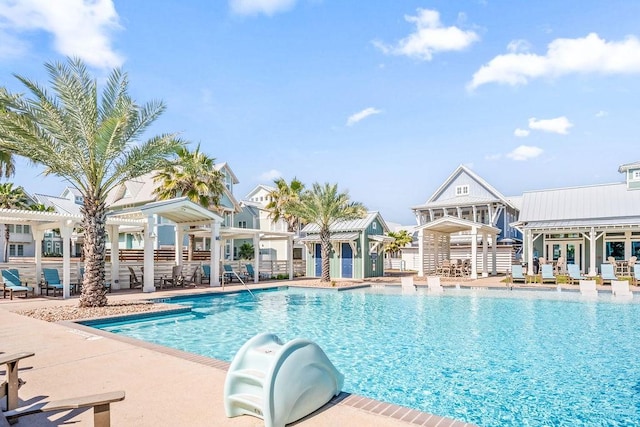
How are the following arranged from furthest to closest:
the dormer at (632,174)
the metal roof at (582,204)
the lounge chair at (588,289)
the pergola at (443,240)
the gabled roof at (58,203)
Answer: the gabled roof at (58,203) → the pergola at (443,240) → the dormer at (632,174) → the metal roof at (582,204) → the lounge chair at (588,289)

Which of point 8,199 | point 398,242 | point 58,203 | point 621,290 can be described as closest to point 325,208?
point 621,290

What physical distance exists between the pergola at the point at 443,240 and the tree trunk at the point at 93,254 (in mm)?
19550

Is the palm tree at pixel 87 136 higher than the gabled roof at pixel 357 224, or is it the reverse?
the palm tree at pixel 87 136

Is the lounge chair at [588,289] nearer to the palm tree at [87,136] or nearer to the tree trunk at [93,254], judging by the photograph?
the palm tree at [87,136]

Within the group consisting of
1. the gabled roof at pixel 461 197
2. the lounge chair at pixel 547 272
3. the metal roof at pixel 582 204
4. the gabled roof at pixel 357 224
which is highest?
the gabled roof at pixel 461 197

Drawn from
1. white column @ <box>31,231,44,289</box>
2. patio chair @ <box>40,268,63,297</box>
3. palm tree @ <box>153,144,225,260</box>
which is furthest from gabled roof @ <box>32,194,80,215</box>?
patio chair @ <box>40,268,63,297</box>

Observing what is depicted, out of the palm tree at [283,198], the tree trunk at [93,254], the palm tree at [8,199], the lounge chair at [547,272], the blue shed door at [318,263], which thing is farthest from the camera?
the palm tree at [283,198]

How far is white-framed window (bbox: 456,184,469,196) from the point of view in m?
36.4

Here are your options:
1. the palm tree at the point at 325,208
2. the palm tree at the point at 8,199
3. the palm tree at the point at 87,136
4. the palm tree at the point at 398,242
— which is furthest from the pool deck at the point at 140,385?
the palm tree at the point at 398,242

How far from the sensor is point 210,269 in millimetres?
22172

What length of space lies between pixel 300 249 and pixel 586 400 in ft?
104

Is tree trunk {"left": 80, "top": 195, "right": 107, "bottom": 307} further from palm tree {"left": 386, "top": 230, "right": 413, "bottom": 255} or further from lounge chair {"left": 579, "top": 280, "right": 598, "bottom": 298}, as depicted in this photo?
palm tree {"left": 386, "top": 230, "right": 413, "bottom": 255}

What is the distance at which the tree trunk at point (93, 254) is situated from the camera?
12.6m

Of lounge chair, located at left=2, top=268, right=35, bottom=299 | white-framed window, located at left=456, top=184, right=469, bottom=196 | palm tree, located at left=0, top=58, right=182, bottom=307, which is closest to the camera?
palm tree, located at left=0, top=58, right=182, bottom=307
